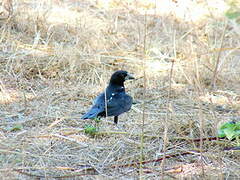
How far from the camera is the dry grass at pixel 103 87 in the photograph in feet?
12.4

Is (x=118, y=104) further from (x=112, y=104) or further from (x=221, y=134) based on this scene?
(x=221, y=134)

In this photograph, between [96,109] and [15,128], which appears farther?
[96,109]

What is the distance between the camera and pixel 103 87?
6.26 metres

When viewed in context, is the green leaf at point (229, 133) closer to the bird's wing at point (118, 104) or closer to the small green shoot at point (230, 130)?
the small green shoot at point (230, 130)

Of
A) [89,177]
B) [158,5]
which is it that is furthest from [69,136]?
[158,5]

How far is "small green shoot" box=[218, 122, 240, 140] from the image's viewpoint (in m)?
4.19

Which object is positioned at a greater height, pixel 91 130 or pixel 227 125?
pixel 227 125

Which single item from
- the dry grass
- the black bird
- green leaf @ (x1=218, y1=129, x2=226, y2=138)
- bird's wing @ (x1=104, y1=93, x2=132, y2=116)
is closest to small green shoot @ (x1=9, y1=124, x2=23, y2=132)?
the dry grass

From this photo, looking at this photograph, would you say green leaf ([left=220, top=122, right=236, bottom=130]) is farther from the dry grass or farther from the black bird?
the black bird

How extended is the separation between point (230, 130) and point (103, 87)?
2.36m

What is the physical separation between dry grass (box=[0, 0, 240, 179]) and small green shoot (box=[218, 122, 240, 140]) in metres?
0.08

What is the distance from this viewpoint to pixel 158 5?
31.1 feet

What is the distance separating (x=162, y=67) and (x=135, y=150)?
298 cm

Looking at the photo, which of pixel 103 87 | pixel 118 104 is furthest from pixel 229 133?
pixel 103 87
